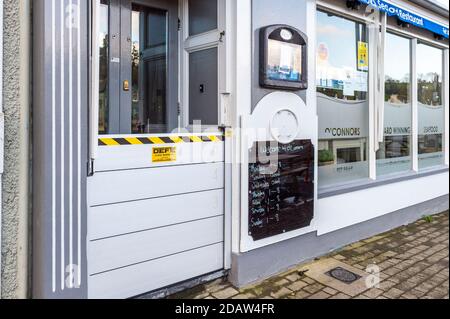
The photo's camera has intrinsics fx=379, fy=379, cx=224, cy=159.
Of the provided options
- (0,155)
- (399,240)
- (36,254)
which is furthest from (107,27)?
(399,240)

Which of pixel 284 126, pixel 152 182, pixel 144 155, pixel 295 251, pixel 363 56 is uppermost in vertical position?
pixel 363 56

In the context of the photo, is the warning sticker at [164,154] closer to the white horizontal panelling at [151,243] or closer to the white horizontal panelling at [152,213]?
the white horizontal panelling at [152,213]

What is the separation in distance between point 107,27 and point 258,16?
1.42 m

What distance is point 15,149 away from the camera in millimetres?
2408

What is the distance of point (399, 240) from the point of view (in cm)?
505

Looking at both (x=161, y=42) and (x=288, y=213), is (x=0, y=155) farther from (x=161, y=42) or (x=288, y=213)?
(x=288, y=213)

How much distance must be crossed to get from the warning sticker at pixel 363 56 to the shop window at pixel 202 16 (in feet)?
8.12

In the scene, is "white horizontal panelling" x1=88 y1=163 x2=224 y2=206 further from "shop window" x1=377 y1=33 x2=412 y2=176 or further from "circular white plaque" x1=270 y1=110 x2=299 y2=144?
"shop window" x1=377 y1=33 x2=412 y2=176

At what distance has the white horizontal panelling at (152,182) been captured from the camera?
280 cm

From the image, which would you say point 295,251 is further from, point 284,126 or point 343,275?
point 284,126

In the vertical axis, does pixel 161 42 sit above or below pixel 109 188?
above

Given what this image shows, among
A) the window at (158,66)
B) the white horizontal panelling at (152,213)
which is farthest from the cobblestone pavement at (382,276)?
the window at (158,66)

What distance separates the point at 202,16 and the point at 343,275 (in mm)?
2987

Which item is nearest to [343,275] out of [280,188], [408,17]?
[280,188]
